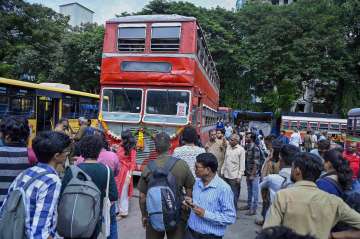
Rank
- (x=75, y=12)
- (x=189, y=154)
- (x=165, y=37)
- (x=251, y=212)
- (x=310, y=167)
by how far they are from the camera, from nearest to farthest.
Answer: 1. (x=310, y=167)
2. (x=189, y=154)
3. (x=251, y=212)
4. (x=165, y=37)
5. (x=75, y=12)

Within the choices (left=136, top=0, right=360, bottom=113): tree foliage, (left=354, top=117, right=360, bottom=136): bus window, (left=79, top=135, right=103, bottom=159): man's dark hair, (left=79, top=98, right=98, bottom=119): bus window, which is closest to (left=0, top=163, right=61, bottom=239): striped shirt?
(left=79, top=135, right=103, bottom=159): man's dark hair

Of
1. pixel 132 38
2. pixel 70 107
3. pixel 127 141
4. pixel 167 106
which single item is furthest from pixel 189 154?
pixel 70 107

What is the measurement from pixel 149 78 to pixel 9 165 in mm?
6099

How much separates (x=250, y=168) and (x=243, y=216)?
0.96 metres

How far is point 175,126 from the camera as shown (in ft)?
28.2

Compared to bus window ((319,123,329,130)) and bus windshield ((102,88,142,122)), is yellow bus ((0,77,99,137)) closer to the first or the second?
bus windshield ((102,88,142,122))

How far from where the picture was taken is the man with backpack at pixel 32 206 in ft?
7.79

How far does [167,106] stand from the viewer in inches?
343

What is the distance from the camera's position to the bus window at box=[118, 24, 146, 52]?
9.00 meters

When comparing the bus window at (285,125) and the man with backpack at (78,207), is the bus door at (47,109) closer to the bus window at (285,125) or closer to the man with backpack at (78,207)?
the man with backpack at (78,207)

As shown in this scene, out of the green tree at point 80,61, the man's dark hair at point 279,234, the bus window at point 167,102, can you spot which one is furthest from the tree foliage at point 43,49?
the man's dark hair at point 279,234

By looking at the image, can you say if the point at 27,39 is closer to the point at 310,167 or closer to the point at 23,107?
the point at 23,107

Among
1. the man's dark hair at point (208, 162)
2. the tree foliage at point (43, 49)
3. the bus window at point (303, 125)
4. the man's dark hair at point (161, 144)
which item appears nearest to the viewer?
→ the man's dark hair at point (208, 162)

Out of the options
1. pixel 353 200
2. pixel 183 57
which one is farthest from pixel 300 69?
pixel 353 200
